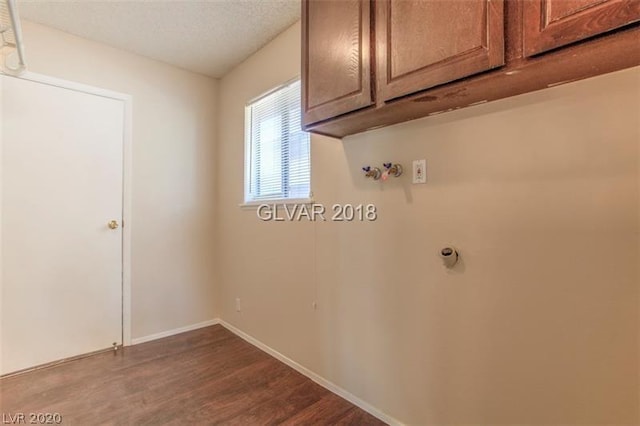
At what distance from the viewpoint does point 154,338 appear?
2.85 metres

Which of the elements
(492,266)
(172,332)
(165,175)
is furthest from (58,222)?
(492,266)

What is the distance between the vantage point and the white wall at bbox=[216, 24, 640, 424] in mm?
1067

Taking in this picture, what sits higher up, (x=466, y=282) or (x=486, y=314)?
(x=466, y=282)

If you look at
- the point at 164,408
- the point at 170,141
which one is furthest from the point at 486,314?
the point at 170,141

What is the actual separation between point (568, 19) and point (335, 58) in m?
0.95

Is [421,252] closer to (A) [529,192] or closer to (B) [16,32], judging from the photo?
(A) [529,192]

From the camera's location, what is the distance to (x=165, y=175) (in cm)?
294

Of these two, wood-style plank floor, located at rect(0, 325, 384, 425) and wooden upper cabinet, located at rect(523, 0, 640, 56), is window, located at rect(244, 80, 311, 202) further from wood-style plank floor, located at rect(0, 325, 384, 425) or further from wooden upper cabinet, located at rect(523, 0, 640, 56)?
wooden upper cabinet, located at rect(523, 0, 640, 56)

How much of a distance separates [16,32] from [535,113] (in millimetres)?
2487

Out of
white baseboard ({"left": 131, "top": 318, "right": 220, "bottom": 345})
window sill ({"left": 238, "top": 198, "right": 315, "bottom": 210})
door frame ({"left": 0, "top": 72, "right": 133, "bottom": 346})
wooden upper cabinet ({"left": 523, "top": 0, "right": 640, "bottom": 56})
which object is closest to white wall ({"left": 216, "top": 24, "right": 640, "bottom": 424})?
window sill ({"left": 238, "top": 198, "right": 315, "bottom": 210})

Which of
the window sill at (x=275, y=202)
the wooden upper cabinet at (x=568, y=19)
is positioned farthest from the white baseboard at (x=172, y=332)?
the wooden upper cabinet at (x=568, y=19)

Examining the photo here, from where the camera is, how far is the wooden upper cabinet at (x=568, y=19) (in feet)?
2.69

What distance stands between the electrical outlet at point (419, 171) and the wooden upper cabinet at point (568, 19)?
0.65 meters

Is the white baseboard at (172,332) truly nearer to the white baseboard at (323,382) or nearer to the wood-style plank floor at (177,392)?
the wood-style plank floor at (177,392)
